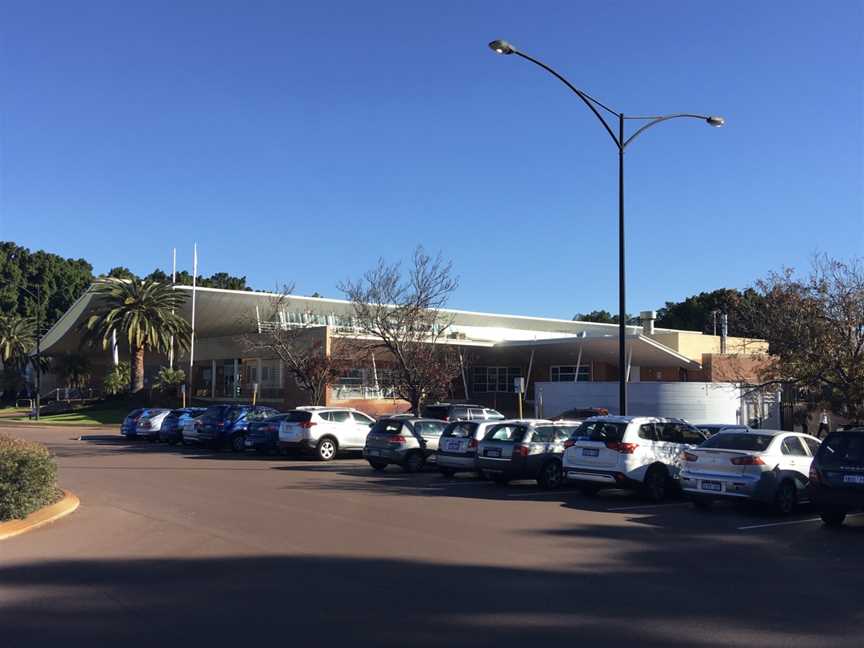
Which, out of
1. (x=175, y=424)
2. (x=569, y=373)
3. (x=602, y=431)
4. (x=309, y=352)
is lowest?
(x=175, y=424)

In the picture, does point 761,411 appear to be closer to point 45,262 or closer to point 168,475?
point 168,475

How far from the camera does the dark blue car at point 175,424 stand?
3066cm

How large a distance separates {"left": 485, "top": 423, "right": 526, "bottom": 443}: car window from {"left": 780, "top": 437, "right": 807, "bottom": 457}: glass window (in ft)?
17.1

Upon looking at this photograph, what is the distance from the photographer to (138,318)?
5319 cm

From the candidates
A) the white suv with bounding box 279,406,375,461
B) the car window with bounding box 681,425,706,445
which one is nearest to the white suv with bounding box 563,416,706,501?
the car window with bounding box 681,425,706,445

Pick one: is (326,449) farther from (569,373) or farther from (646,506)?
(569,373)

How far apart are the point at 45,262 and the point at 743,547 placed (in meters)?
98.6

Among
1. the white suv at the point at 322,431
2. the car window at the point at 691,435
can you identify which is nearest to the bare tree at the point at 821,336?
the car window at the point at 691,435

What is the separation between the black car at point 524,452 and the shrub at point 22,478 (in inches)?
342

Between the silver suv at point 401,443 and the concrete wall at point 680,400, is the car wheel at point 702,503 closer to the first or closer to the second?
the silver suv at point 401,443

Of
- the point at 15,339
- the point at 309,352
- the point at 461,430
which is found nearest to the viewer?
the point at 461,430

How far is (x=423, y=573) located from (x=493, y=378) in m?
48.9

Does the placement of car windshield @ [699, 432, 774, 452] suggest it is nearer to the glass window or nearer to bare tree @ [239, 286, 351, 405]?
the glass window

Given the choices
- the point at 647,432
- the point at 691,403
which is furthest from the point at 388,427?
the point at 691,403
